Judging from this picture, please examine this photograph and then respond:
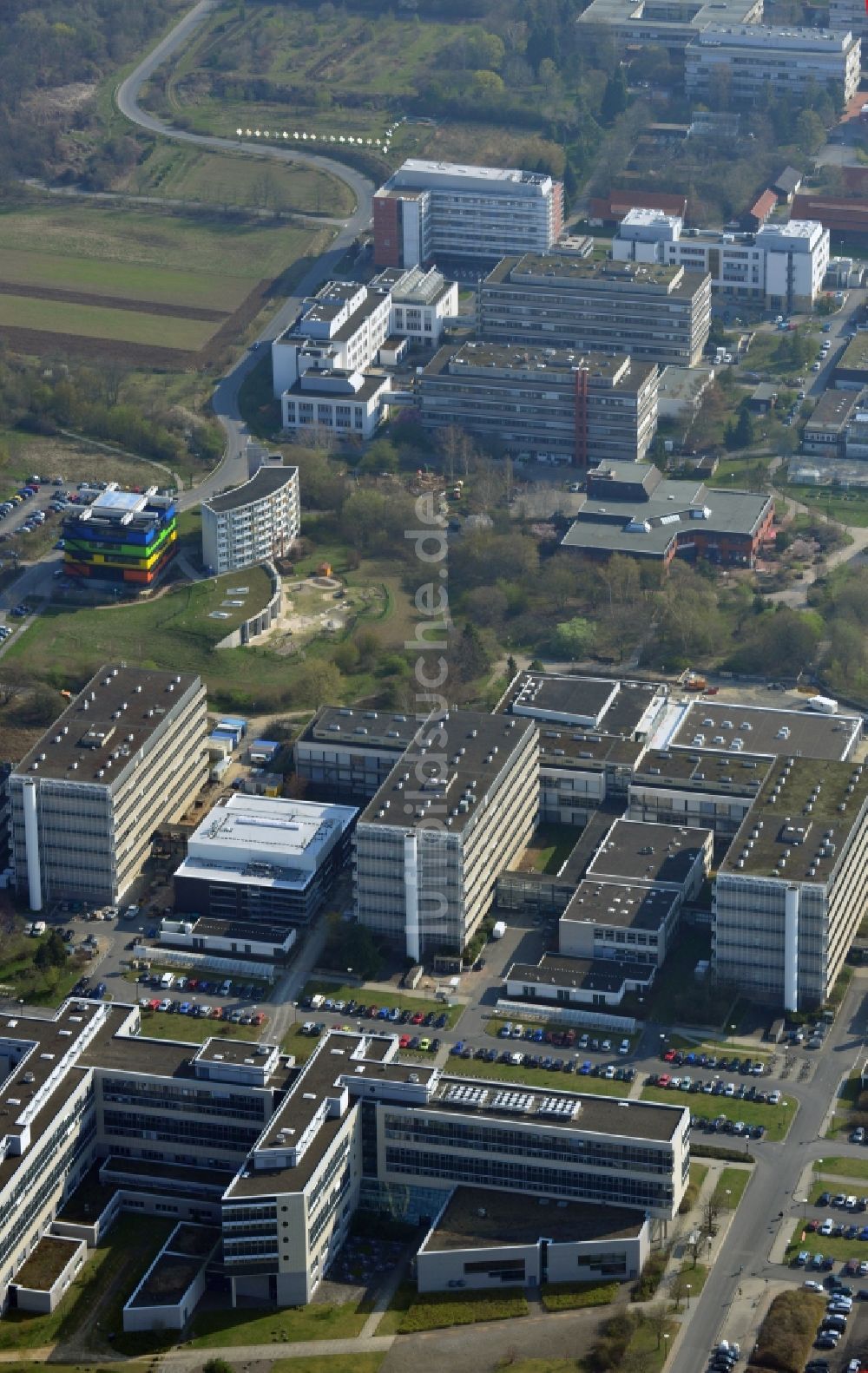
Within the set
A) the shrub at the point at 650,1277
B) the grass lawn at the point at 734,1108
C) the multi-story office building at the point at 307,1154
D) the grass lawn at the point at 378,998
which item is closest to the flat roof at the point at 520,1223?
the multi-story office building at the point at 307,1154

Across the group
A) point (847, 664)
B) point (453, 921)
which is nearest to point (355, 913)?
point (453, 921)

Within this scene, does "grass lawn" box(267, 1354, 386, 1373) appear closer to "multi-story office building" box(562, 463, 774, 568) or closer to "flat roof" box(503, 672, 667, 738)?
"flat roof" box(503, 672, 667, 738)

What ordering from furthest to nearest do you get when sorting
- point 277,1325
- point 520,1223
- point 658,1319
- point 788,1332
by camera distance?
point 520,1223 < point 277,1325 < point 658,1319 < point 788,1332

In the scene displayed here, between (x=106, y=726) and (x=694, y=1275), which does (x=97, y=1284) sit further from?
(x=106, y=726)

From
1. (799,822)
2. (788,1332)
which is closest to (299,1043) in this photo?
(799,822)

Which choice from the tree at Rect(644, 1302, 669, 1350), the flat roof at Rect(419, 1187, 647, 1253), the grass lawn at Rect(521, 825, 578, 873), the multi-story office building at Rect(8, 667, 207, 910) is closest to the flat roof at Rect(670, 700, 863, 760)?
the grass lawn at Rect(521, 825, 578, 873)

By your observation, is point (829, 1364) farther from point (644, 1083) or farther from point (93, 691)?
point (93, 691)
